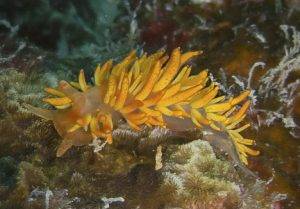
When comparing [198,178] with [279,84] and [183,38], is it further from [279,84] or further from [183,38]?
[183,38]

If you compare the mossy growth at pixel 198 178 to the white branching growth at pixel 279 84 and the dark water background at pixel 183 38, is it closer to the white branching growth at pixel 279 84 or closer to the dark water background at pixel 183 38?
the dark water background at pixel 183 38

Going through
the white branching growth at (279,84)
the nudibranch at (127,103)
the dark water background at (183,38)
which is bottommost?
the nudibranch at (127,103)

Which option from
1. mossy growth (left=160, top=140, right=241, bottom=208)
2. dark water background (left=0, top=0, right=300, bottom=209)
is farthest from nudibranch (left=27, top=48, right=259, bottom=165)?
dark water background (left=0, top=0, right=300, bottom=209)

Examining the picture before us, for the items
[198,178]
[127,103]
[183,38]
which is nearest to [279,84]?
[183,38]

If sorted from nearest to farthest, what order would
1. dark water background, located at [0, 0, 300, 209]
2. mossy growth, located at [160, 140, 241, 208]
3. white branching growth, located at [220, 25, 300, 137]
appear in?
1. mossy growth, located at [160, 140, 241, 208]
2. dark water background, located at [0, 0, 300, 209]
3. white branching growth, located at [220, 25, 300, 137]

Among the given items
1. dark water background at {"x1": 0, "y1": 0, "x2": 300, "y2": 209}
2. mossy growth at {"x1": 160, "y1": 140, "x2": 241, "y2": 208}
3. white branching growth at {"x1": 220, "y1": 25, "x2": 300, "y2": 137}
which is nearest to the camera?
mossy growth at {"x1": 160, "y1": 140, "x2": 241, "y2": 208}

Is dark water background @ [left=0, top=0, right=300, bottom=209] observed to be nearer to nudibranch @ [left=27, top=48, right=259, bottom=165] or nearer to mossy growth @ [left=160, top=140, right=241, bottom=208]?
mossy growth @ [left=160, top=140, right=241, bottom=208]

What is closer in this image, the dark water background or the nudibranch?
the nudibranch

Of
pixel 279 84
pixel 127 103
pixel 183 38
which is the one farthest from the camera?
pixel 183 38

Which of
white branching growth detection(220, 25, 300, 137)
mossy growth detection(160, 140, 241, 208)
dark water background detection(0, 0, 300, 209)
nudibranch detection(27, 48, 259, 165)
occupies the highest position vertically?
dark water background detection(0, 0, 300, 209)

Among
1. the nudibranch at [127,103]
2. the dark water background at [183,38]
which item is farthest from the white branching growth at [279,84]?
the nudibranch at [127,103]

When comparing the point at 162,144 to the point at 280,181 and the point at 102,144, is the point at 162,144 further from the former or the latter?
the point at 280,181

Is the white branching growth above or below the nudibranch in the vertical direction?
above
